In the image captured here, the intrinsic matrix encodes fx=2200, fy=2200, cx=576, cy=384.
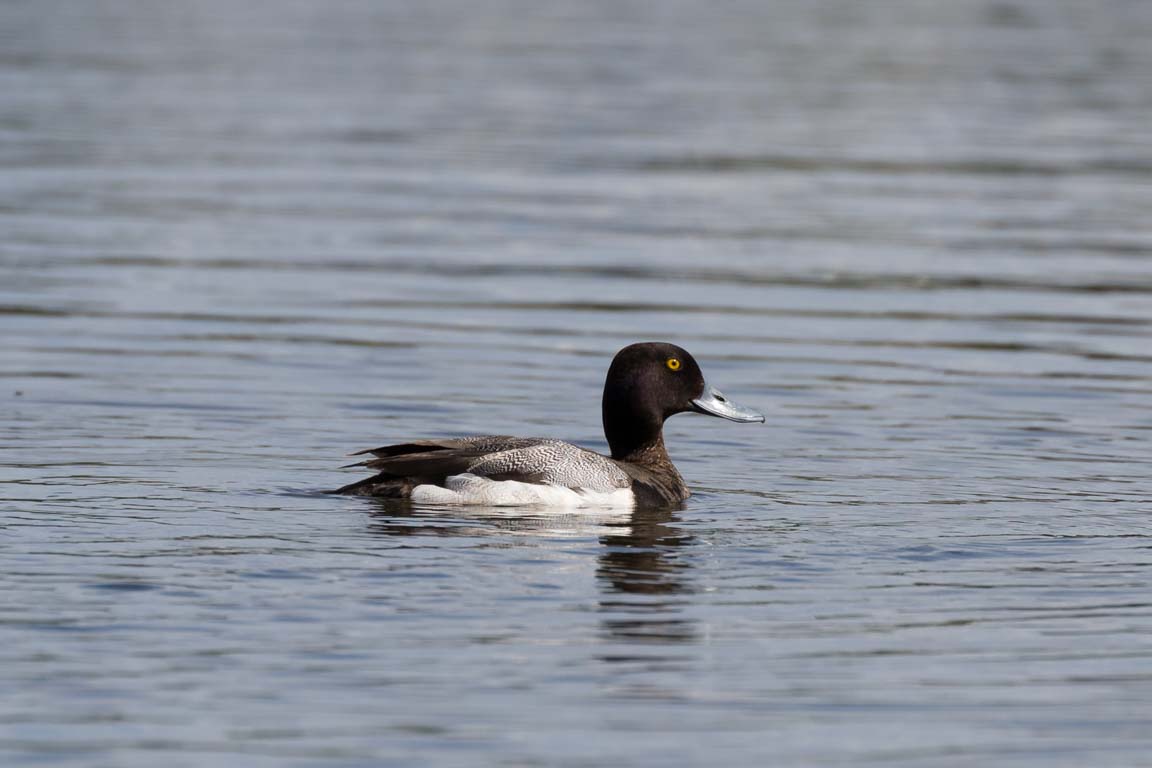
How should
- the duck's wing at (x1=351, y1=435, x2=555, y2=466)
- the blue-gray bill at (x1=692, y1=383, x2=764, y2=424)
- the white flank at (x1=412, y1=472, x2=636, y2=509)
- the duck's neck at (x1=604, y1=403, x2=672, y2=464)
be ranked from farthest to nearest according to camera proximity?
the blue-gray bill at (x1=692, y1=383, x2=764, y2=424)
the duck's neck at (x1=604, y1=403, x2=672, y2=464)
the duck's wing at (x1=351, y1=435, x2=555, y2=466)
the white flank at (x1=412, y1=472, x2=636, y2=509)

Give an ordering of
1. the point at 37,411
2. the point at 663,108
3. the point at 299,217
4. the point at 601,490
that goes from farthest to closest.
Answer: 1. the point at 663,108
2. the point at 299,217
3. the point at 37,411
4. the point at 601,490

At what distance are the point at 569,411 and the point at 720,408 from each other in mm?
1953

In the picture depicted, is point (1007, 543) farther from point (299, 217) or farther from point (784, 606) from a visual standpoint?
point (299, 217)

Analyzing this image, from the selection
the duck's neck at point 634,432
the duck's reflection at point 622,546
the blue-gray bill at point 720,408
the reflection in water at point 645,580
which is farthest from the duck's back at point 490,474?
the blue-gray bill at point 720,408

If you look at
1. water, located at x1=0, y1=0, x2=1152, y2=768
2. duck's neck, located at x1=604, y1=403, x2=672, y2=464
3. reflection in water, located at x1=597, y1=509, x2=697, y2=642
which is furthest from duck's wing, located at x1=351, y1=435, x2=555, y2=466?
duck's neck, located at x1=604, y1=403, x2=672, y2=464

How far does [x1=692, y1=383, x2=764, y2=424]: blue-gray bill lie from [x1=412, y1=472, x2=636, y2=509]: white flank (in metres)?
1.73

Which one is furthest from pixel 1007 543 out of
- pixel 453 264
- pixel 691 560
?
pixel 453 264

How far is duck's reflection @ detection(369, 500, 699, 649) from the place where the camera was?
9.53 metres

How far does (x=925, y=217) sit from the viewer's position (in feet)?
82.3

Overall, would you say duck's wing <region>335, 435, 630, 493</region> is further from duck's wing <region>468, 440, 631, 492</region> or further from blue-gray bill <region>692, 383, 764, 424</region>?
blue-gray bill <region>692, 383, 764, 424</region>

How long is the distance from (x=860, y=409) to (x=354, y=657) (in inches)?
307

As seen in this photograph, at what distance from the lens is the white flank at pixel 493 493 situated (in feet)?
40.0

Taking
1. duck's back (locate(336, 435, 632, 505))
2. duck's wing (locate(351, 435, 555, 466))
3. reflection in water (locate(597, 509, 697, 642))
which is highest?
duck's wing (locate(351, 435, 555, 466))

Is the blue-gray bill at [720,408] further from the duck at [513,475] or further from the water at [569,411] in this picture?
the duck at [513,475]
